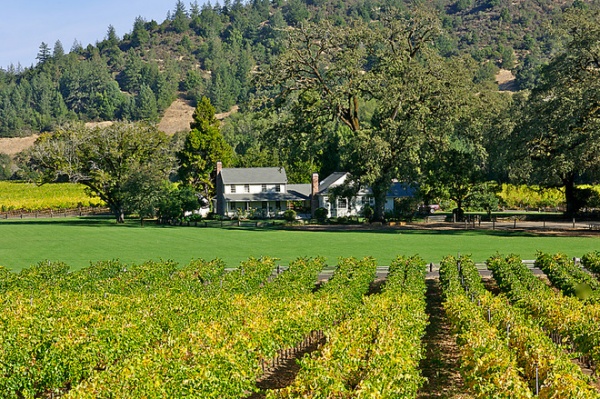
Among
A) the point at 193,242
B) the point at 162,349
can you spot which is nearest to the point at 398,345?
the point at 162,349

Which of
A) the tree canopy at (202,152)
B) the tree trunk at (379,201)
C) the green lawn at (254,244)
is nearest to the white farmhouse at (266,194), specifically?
the tree canopy at (202,152)

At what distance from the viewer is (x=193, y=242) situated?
49969mm

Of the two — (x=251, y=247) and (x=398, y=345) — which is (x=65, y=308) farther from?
(x=251, y=247)

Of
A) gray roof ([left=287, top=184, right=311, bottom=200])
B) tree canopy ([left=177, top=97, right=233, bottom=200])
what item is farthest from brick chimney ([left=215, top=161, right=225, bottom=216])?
gray roof ([left=287, top=184, right=311, bottom=200])

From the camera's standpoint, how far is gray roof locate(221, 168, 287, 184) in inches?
3334

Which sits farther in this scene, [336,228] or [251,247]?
[336,228]

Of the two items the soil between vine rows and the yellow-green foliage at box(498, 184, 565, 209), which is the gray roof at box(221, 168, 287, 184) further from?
the soil between vine rows

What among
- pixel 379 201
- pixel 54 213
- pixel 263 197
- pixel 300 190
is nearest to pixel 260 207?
pixel 263 197

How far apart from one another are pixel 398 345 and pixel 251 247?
1247 inches

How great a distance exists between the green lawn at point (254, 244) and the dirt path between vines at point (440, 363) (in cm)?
1421

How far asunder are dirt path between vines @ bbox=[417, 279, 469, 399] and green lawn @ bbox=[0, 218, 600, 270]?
14.2 meters

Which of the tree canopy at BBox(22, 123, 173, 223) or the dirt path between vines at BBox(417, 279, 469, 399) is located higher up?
the tree canopy at BBox(22, 123, 173, 223)

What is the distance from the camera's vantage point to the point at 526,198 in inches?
3420

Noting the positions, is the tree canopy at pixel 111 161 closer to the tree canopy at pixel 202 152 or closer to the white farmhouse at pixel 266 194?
the tree canopy at pixel 202 152
